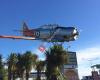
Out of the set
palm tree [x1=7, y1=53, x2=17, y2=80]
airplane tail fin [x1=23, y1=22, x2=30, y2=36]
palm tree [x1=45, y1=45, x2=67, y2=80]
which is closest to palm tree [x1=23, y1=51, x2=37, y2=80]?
palm tree [x1=7, y1=53, x2=17, y2=80]

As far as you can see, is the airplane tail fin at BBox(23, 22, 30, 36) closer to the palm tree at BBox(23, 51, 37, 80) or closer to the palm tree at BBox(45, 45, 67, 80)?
the palm tree at BBox(23, 51, 37, 80)

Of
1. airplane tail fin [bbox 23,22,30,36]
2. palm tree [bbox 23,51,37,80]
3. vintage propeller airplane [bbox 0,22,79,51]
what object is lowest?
palm tree [bbox 23,51,37,80]

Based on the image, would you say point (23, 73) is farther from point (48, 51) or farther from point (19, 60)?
point (48, 51)

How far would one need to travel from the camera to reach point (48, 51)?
49.8 metres

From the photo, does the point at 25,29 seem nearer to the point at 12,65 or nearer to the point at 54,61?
the point at 12,65

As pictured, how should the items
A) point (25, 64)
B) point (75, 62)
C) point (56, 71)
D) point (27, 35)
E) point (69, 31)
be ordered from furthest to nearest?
point (75, 62) < point (27, 35) < point (69, 31) < point (25, 64) < point (56, 71)

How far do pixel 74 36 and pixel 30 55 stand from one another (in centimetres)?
2349

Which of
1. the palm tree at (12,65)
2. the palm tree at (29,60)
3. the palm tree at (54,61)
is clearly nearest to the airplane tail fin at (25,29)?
the palm tree at (12,65)

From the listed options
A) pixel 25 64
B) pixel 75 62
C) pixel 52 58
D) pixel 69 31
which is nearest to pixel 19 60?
pixel 25 64

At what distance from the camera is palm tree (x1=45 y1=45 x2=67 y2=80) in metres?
48.5

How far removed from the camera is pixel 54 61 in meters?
48.8

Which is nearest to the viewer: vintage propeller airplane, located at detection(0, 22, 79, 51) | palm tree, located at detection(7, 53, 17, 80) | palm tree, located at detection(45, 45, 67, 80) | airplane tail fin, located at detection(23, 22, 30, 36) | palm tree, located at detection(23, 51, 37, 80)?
palm tree, located at detection(45, 45, 67, 80)

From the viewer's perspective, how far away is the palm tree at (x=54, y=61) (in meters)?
48.5

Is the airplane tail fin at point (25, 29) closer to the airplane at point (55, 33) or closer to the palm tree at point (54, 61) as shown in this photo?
the airplane at point (55, 33)
